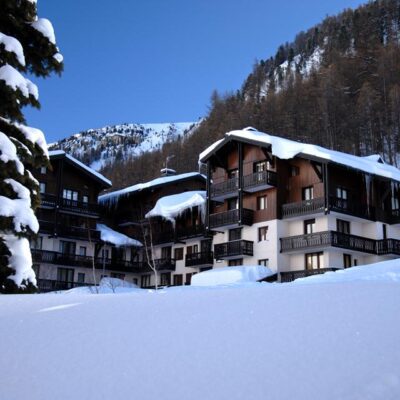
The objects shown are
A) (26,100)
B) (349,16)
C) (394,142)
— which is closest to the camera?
(26,100)

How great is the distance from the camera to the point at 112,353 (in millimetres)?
6719

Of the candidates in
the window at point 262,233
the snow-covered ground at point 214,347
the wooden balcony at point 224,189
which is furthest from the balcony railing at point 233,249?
the snow-covered ground at point 214,347

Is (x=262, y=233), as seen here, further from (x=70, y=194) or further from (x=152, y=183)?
(x=70, y=194)

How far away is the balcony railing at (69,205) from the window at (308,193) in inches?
681

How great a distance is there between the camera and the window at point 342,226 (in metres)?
32.7

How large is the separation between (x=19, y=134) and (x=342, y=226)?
2410cm

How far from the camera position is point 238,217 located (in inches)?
1389

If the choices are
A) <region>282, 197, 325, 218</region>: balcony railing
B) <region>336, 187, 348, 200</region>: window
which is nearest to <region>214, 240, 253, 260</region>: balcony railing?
<region>282, 197, 325, 218</region>: balcony railing

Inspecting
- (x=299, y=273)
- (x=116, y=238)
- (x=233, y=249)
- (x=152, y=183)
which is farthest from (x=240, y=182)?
(x=116, y=238)

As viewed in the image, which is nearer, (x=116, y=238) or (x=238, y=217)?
(x=238, y=217)

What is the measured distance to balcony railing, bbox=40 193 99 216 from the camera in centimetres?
4078

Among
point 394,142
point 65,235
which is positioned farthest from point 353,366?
point 394,142

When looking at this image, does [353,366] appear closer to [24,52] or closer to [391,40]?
[24,52]

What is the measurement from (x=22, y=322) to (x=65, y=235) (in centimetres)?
3333
